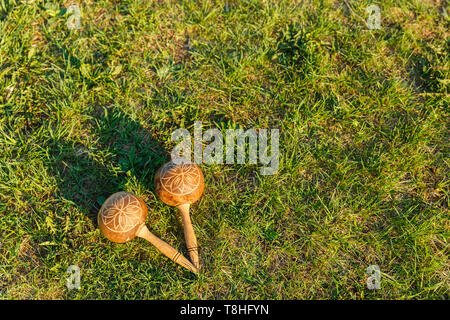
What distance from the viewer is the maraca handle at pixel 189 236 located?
2.94 m

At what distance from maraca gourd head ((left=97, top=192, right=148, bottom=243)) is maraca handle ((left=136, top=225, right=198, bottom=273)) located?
148 mm

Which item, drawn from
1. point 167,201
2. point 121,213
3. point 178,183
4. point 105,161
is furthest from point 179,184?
point 105,161

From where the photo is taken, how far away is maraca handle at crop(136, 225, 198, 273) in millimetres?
2893

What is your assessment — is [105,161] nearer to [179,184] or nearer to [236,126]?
[179,184]

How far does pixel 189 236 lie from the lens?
2969mm

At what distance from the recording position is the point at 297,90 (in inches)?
140

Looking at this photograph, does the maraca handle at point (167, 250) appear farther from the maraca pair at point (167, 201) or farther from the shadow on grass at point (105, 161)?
the shadow on grass at point (105, 161)

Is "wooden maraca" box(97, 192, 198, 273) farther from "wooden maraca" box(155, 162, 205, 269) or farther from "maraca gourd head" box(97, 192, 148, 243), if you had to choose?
"wooden maraca" box(155, 162, 205, 269)

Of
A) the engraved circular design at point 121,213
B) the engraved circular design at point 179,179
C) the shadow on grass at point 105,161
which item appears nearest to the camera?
the engraved circular design at point 121,213

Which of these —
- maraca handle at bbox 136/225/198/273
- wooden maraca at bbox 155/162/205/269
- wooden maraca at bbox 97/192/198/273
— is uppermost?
wooden maraca at bbox 155/162/205/269

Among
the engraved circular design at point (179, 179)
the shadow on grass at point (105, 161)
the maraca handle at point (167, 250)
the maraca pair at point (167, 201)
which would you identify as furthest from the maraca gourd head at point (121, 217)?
the shadow on grass at point (105, 161)

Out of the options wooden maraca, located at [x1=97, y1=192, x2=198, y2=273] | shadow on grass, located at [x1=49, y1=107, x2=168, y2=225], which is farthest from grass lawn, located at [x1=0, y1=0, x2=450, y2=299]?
wooden maraca, located at [x1=97, y1=192, x2=198, y2=273]

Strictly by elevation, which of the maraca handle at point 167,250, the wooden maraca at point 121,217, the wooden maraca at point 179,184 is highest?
the wooden maraca at point 179,184

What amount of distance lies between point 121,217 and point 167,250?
19.1 inches
